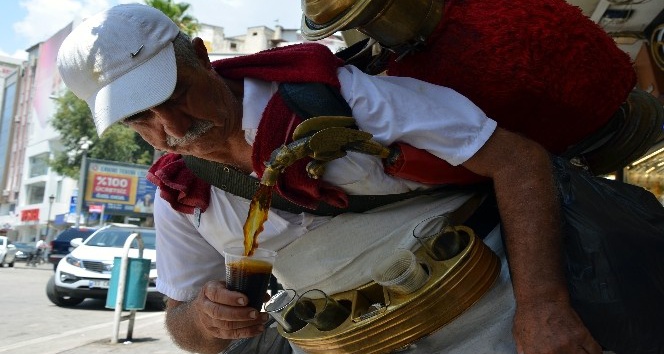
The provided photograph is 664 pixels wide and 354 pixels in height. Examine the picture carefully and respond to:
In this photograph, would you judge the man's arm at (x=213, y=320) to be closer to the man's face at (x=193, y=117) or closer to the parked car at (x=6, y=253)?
the man's face at (x=193, y=117)

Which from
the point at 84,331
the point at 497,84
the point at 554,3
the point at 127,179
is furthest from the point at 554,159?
the point at 127,179

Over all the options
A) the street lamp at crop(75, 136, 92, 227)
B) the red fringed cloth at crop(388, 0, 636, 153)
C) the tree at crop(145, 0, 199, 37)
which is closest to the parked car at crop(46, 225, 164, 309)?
the red fringed cloth at crop(388, 0, 636, 153)

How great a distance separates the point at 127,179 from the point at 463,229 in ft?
135

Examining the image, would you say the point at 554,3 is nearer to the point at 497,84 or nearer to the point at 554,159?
the point at 497,84

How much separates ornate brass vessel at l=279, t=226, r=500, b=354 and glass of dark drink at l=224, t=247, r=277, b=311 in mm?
247

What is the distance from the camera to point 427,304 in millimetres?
1674

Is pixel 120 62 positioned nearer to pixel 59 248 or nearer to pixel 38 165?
pixel 59 248

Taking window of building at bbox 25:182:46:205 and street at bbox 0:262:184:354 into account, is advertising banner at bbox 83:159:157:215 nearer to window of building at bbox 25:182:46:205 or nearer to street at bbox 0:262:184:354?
window of building at bbox 25:182:46:205

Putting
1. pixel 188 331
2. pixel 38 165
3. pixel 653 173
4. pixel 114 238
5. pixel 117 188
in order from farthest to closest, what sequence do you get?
1. pixel 38 165
2. pixel 117 188
3. pixel 114 238
4. pixel 653 173
5. pixel 188 331

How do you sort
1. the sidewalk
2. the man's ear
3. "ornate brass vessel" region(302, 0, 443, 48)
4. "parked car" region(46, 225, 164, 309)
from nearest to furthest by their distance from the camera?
1. "ornate brass vessel" region(302, 0, 443, 48)
2. the man's ear
3. the sidewalk
4. "parked car" region(46, 225, 164, 309)

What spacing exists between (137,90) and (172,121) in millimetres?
124

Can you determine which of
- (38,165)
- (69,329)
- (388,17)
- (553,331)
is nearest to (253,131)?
(388,17)

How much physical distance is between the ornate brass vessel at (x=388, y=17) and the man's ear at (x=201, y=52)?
14.7 inches

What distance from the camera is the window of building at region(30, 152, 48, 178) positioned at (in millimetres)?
61156
